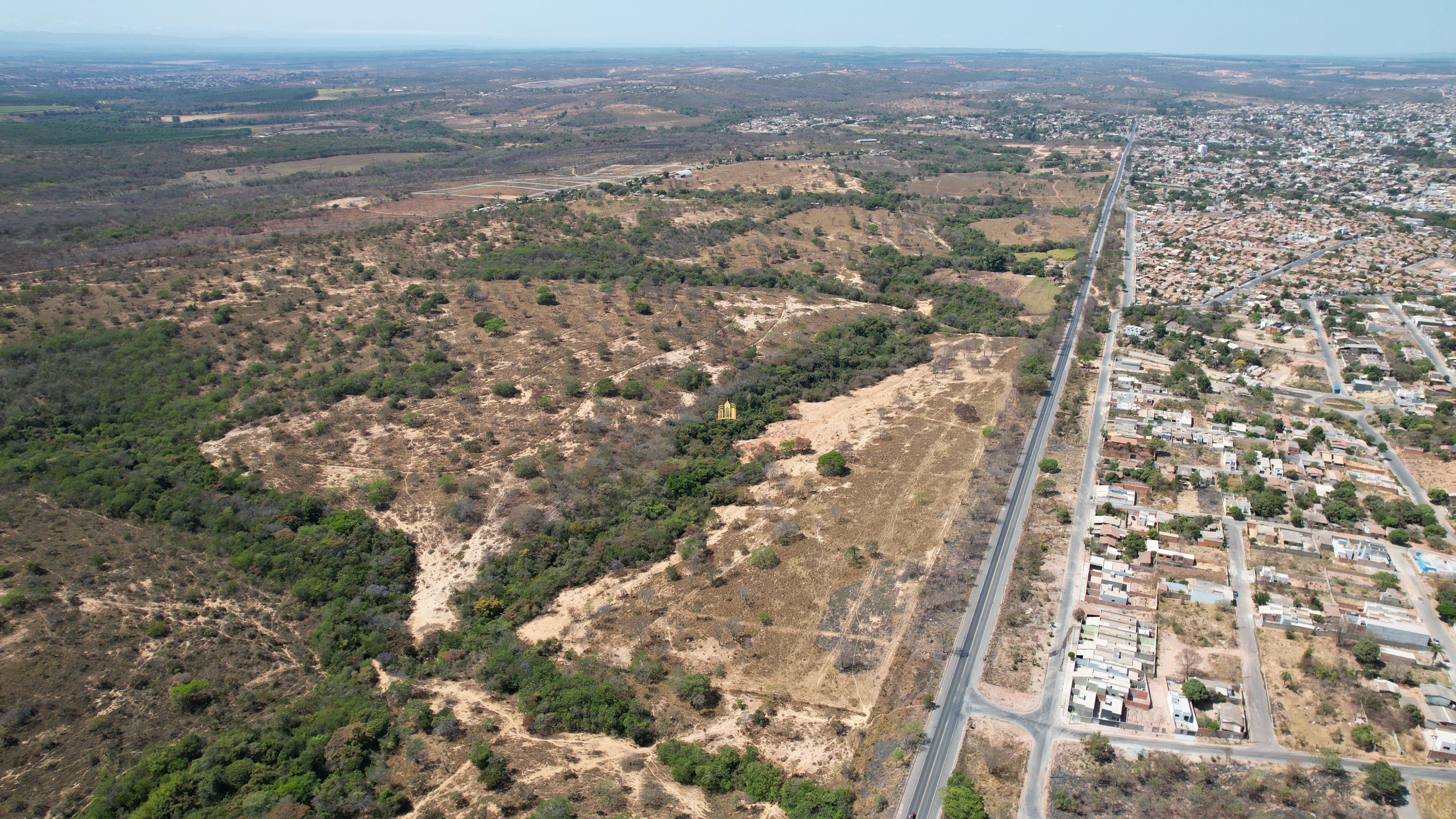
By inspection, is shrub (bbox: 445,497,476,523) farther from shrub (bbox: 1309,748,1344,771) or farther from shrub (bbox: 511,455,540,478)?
shrub (bbox: 1309,748,1344,771)

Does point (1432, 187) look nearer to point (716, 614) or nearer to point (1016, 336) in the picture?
point (1016, 336)

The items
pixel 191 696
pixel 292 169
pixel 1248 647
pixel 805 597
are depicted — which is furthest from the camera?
pixel 292 169

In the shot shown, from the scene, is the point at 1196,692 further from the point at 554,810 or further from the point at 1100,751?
the point at 554,810

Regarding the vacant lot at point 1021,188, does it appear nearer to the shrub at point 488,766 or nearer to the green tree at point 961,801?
the green tree at point 961,801

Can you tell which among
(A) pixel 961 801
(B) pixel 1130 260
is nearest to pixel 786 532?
(A) pixel 961 801

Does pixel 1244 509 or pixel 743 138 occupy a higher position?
pixel 743 138

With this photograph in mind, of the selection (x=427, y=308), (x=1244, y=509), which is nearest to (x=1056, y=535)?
(x=1244, y=509)

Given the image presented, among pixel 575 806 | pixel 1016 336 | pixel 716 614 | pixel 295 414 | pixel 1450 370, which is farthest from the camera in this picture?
pixel 1016 336

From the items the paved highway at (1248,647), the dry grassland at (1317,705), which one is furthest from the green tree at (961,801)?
the dry grassland at (1317,705)
